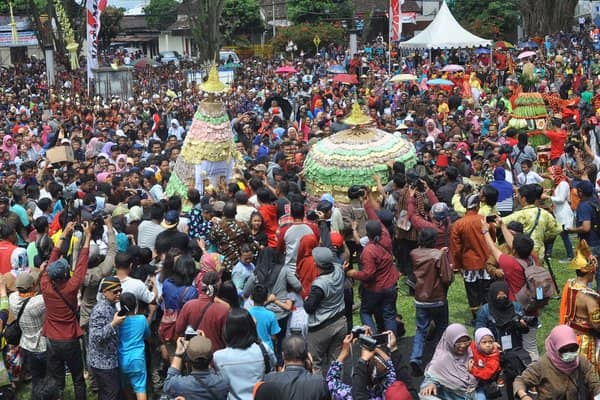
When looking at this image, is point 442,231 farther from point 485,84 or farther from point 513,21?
point 513,21

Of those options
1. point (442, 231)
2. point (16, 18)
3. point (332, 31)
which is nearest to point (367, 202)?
point (442, 231)

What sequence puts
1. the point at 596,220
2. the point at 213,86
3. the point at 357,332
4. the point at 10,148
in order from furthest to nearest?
the point at 10,148 < the point at 213,86 < the point at 596,220 < the point at 357,332

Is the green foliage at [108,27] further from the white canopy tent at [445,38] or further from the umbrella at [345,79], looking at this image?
the white canopy tent at [445,38]

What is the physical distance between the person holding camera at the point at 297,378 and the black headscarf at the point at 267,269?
1790 millimetres

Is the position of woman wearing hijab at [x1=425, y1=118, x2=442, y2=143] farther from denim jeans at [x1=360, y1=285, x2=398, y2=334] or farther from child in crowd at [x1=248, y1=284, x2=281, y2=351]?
child in crowd at [x1=248, y1=284, x2=281, y2=351]

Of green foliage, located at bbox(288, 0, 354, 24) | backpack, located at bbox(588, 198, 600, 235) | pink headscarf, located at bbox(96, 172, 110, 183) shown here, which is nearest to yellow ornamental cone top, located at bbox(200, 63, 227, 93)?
pink headscarf, located at bbox(96, 172, 110, 183)

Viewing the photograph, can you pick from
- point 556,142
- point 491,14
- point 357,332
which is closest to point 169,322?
point 357,332

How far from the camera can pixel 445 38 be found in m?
26.4

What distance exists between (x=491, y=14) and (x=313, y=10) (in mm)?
10859

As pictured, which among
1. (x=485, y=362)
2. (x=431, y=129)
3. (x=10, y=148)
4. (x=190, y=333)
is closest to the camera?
(x=485, y=362)

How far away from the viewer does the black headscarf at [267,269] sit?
7320 millimetres

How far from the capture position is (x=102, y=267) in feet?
25.1

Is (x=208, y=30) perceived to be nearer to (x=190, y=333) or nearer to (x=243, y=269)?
(x=243, y=269)

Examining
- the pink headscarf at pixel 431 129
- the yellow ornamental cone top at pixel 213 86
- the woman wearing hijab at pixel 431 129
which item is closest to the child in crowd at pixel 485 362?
the yellow ornamental cone top at pixel 213 86
